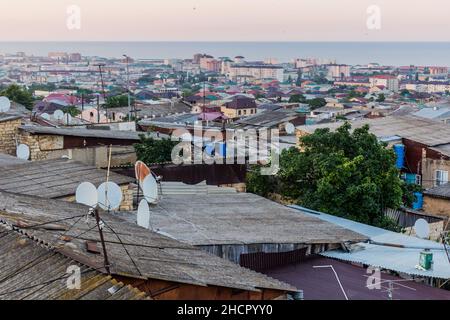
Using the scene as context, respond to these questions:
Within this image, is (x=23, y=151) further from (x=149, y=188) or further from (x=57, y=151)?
(x=149, y=188)

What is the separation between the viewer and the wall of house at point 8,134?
13.3 meters

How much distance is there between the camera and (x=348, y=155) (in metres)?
12.7

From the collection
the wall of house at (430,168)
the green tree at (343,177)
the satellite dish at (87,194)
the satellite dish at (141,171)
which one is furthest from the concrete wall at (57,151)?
the wall of house at (430,168)

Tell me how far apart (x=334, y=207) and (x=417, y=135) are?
8.13 m

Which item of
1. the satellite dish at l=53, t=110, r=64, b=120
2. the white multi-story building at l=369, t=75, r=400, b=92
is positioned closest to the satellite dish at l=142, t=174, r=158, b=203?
the satellite dish at l=53, t=110, r=64, b=120

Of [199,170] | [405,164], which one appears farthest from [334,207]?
[405,164]

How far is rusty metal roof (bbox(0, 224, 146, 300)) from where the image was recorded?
4.27 metres

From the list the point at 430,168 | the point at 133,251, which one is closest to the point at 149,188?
the point at 133,251

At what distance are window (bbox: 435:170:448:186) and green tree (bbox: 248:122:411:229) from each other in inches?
169

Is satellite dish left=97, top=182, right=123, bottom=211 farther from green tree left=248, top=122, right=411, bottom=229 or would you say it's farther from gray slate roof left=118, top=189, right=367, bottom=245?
green tree left=248, top=122, right=411, bottom=229

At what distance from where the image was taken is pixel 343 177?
448 inches

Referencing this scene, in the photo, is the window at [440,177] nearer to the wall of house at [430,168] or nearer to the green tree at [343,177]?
the wall of house at [430,168]

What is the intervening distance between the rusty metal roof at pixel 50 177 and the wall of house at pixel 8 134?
371 cm
